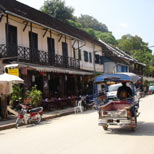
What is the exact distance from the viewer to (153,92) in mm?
42500

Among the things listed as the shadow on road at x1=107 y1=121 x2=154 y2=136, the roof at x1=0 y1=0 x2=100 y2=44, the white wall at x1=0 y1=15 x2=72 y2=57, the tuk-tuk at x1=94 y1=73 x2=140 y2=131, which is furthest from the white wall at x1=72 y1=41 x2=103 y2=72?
the shadow on road at x1=107 y1=121 x2=154 y2=136

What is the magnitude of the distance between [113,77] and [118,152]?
431cm

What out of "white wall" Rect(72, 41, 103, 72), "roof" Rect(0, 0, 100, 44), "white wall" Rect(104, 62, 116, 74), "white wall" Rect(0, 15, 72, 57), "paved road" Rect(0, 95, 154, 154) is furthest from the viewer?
"white wall" Rect(104, 62, 116, 74)

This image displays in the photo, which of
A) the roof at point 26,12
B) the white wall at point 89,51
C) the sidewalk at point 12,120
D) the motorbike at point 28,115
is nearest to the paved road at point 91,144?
the motorbike at point 28,115

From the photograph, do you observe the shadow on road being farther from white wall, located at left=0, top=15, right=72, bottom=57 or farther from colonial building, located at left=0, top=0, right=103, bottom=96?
white wall, located at left=0, top=15, right=72, bottom=57

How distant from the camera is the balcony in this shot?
14.9 m

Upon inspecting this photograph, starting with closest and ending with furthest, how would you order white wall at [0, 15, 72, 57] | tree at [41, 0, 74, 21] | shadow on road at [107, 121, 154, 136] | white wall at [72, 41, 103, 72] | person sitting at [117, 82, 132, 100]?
shadow on road at [107, 121, 154, 136] → person sitting at [117, 82, 132, 100] → white wall at [0, 15, 72, 57] → white wall at [72, 41, 103, 72] → tree at [41, 0, 74, 21]

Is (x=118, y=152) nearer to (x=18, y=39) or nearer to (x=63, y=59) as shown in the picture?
(x=18, y=39)

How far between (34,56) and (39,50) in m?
1.09

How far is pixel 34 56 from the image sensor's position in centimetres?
1752

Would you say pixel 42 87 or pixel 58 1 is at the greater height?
pixel 58 1

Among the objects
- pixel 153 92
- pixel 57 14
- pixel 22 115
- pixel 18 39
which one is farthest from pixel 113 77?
pixel 57 14

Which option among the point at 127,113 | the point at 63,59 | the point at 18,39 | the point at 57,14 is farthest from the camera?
the point at 57,14

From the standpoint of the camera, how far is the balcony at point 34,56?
587 inches
